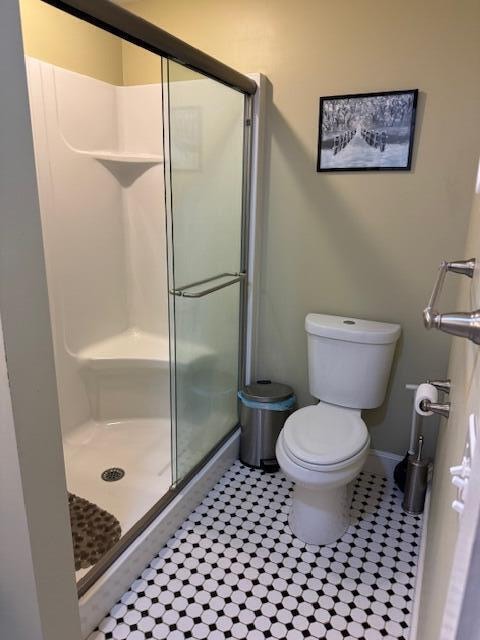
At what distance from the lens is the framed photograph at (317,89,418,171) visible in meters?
1.90

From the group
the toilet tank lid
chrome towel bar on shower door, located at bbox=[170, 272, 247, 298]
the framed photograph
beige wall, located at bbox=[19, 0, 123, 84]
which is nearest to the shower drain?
chrome towel bar on shower door, located at bbox=[170, 272, 247, 298]

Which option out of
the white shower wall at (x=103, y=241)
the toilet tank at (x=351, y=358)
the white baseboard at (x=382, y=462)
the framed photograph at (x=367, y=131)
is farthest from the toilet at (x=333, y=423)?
the white shower wall at (x=103, y=241)

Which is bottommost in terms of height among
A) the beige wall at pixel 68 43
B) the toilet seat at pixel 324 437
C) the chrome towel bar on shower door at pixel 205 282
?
the toilet seat at pixel 324 437

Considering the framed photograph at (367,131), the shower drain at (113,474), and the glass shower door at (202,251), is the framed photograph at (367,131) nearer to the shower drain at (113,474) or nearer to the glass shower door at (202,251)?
the glass shower door at (202,251)

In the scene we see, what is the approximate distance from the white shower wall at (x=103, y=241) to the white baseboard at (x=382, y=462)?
1171 mm

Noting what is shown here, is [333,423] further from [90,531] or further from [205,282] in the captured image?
[90,531]

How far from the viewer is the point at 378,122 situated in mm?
1942

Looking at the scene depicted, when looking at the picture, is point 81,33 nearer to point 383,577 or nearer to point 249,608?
point 249,608

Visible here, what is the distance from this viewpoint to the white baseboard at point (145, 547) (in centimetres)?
A: 144

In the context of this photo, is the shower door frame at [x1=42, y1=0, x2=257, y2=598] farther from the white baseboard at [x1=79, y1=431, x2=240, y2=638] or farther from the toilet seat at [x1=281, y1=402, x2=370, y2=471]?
the toilet seat at [x1=281, y1=402, x2=370, y2=471]

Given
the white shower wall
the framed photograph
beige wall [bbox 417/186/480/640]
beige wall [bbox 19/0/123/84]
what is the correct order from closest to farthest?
1. beige wall [bbox 417/186/480/640]
2. the framed photograph
3. beige wall [bbox 19/0/123/84]
4. the white shower wall

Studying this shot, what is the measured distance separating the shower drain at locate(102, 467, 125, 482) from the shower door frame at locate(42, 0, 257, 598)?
33 cm

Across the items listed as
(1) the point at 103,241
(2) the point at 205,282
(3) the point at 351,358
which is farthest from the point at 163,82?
(3) the point at 351,358

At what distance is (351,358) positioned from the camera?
201cm
